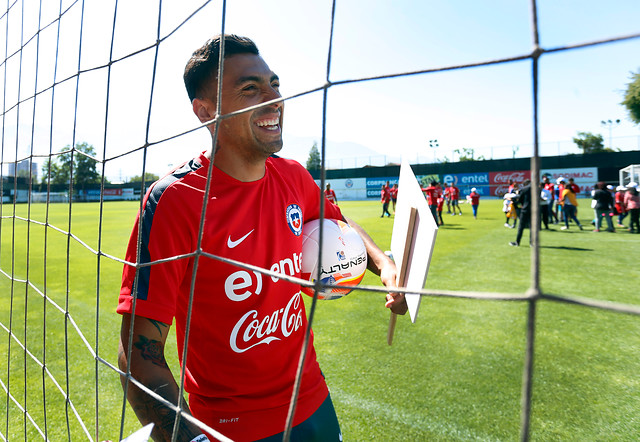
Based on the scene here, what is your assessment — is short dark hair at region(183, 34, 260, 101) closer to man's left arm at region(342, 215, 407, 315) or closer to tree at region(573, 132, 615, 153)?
man's left arm at region(342, 215, 407, 315)

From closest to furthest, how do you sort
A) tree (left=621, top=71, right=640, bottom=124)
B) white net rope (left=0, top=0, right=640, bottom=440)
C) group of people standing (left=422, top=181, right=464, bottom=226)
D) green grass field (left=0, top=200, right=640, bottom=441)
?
white net rope (left=0, top=0, right=640, bottom=440)
green grass field (left=0, top=200, right=640, bottom=441)
group of people standing (left=422, top=181, right=464, bottom=226)
tree (left=621, top=71, right=640, bottom=124)

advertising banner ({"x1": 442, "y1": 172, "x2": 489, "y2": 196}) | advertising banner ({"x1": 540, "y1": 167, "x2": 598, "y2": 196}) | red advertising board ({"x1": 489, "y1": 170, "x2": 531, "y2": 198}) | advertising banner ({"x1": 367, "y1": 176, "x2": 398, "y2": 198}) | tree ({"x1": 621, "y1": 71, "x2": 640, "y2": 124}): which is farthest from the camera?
advertising banner ({"x1": 367, "y1": 176, "x2": 398, "y2": 198})

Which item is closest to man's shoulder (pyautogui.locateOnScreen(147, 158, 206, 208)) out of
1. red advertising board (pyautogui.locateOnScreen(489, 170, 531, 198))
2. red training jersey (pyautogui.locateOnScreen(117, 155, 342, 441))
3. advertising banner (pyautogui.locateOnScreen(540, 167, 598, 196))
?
red training jersey (pyautogui.locateOnScreen(117, 155, 342, 441))

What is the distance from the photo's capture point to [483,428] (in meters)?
2.21

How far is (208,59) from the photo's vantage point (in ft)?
4.79

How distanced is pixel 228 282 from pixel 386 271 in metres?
0.62

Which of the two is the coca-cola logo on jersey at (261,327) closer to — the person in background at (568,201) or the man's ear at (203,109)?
the man's ear at (203,109)

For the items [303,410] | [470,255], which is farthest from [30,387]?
[470,255]

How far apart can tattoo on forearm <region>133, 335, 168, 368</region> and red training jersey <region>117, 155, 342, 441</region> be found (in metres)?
0.07

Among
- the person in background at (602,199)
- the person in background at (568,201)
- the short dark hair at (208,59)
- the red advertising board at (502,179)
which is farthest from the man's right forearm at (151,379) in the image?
the red advertising board at (502,179)

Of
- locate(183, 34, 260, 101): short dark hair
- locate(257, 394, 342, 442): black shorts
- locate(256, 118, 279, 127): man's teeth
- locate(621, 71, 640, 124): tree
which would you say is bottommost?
locate(257, 394, 342, 442): black shorts

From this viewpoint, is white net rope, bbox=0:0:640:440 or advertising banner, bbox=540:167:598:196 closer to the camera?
white net rope, bbox=0:0:640:440

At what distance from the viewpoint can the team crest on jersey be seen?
1.59 meters

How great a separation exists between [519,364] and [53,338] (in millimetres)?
3909
